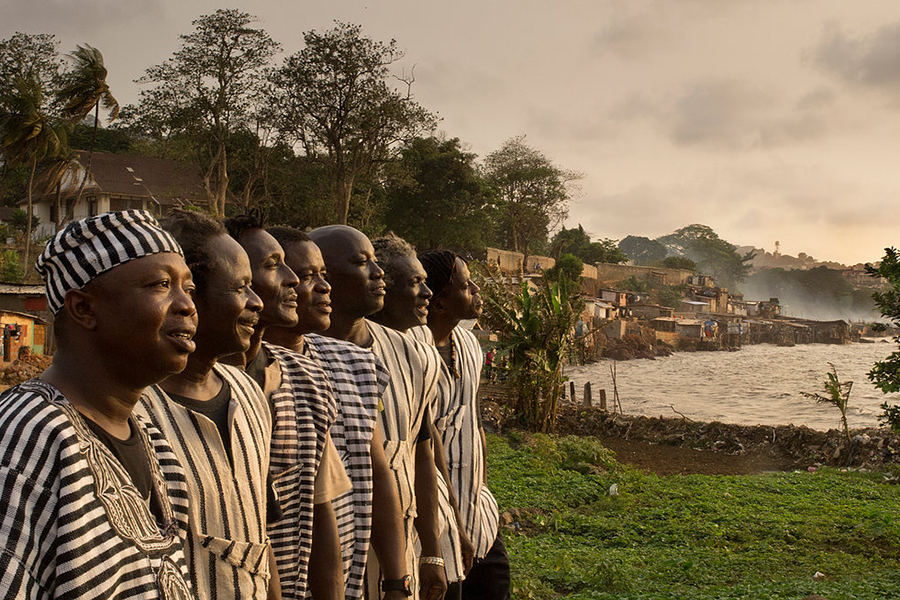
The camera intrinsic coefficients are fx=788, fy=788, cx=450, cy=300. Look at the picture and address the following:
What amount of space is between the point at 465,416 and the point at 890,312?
9104 mm

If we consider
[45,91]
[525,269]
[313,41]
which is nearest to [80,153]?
[45,91]

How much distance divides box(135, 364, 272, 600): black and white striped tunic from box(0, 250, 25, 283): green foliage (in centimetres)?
2349

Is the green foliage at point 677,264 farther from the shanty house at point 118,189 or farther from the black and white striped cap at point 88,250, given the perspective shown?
the black and white striped cap at point 88,250

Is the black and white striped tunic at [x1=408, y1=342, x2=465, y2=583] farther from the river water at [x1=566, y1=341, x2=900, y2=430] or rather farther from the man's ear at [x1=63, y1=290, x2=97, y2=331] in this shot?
the river water at [x1=566, y1=341, x2=900, y2=430]

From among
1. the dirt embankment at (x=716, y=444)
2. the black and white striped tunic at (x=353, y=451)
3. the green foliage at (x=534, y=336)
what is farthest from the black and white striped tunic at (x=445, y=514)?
the dirt embankment at (x=716, y=444)

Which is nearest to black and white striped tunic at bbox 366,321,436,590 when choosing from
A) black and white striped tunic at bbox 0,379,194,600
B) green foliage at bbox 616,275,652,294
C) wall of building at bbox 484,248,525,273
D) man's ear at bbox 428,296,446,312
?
man's ear at bbox 428,296,446,312

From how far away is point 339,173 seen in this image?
2952 centimetres

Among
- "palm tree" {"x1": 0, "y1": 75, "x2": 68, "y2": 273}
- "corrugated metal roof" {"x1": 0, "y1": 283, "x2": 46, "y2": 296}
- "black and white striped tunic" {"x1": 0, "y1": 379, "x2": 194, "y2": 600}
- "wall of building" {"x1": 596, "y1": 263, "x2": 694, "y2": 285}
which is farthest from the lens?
"wall of building" {"x1": 596, "y1": 263, "x2": 694, "y2": 285}

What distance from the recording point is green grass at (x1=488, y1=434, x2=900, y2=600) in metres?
6.95

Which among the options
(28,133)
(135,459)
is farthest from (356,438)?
(28,133)

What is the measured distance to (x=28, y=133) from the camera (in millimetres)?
25391

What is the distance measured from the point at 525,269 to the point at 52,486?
4775 cm

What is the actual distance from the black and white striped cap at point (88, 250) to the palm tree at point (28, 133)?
2602 centimetres

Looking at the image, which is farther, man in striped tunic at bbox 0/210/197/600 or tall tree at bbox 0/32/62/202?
tall tree at bbox 0/32/62/202
